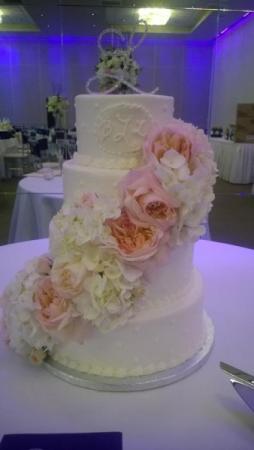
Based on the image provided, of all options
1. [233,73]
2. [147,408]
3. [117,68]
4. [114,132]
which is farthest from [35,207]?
[233,73]

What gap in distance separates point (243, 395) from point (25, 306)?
53 centimetres

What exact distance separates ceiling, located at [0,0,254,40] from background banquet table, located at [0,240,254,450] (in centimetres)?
709

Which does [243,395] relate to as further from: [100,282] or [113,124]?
[113,124]

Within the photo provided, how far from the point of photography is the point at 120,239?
0.78 meters

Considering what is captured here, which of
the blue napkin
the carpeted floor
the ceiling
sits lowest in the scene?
the carpeted floor

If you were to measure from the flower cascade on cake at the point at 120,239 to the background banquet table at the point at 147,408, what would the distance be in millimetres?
117

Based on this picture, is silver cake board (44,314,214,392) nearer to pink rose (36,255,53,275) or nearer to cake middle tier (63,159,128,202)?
pink rose (36,255,53,275)

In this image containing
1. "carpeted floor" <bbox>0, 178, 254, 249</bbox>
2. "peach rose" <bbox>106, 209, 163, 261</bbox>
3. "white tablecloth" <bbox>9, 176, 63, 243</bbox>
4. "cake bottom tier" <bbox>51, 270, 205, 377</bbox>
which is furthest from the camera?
"carpeted floor" <bbox>0, 178, 254, 249</bbox>

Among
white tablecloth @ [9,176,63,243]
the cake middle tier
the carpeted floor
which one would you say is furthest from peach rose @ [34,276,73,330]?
the carpeted floor

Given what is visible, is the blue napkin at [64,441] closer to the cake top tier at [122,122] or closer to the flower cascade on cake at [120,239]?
the flower cascade on cake at [120,239]

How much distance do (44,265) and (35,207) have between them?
1.94 meters

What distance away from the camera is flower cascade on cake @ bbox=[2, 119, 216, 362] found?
77cm

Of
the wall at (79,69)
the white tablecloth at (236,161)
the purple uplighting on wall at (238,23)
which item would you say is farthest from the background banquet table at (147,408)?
the purple uplighting on wall at (238,23)

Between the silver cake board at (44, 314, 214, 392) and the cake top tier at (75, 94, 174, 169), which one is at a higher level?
the cake top tier at (75, 94, 174, 169)
